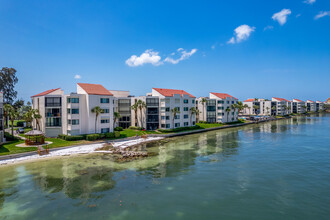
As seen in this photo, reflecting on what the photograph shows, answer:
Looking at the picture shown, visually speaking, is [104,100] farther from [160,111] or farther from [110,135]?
[160,111]

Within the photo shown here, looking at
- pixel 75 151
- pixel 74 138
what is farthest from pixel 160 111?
pixel 75 151

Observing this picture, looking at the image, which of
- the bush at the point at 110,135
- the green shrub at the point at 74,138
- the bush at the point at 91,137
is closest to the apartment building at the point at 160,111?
the bush at the point at 110,135

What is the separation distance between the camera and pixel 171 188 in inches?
1069

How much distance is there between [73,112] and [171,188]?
3951cm

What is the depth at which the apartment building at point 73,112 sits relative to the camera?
181 ft

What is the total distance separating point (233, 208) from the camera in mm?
22016

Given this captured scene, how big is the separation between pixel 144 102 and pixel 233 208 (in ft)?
181

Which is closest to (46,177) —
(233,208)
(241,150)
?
(233,208)

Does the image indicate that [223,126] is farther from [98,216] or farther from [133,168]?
[98,216]

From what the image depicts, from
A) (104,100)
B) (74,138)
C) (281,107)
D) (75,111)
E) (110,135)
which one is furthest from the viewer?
(281,107)

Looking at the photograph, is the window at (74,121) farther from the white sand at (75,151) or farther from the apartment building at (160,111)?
the apartment building at (160,111)

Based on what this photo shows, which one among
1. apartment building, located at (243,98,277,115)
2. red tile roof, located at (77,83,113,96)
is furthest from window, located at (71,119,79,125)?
apartment building, located at (243,98,277,115)

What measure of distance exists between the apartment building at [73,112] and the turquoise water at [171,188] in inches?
609

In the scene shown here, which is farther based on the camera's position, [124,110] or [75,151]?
[124,110]
